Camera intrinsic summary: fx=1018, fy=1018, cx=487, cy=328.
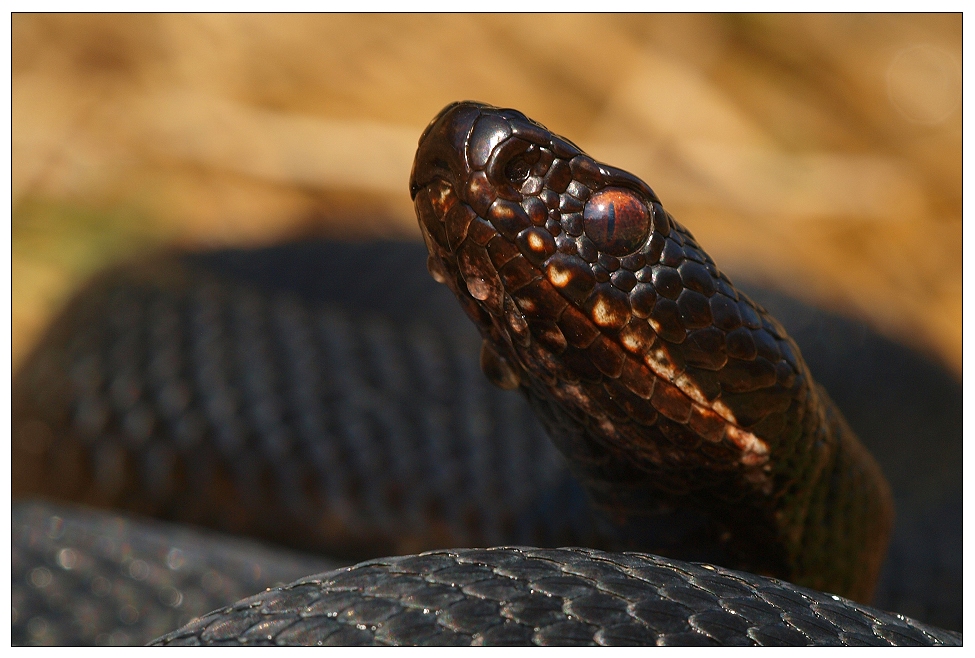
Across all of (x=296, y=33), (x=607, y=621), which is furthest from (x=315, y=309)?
(x=296, y=33)

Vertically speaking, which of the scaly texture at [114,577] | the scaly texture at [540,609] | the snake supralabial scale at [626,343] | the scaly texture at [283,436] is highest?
the snake supralabial scale at [626,343]

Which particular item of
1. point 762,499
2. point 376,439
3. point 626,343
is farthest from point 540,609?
point 376,439

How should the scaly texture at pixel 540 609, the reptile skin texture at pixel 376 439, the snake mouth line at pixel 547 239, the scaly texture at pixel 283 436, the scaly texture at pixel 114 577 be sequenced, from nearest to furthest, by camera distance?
the scaly texture at pixel 540 609 < the snake mouth line at pixel 547 239 < the scaly texture at pixel 114 577 < the reptile skin texture at pixel 376 439 < the scaly texture at pixel 283 436

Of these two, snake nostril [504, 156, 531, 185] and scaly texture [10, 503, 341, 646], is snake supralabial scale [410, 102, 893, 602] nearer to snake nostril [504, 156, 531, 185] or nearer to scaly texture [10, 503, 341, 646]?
snake nostril [504, 156, 531, 185]

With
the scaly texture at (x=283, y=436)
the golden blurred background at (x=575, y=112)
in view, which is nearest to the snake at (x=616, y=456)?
the scaly texture at (x=283, y=436)

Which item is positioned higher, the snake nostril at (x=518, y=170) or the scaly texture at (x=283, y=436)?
the snake nostril at (x=518, y=170)

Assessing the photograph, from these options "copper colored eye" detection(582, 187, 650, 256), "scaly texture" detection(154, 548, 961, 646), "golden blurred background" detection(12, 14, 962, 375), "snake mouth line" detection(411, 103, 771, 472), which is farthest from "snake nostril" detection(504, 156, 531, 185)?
"golden blurred background" detection(12, 14, 962, 375)

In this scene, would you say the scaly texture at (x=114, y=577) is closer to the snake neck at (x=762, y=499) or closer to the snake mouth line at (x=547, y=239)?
the snake neck at (x=762, y=499)
